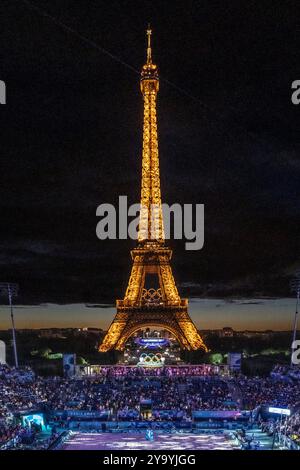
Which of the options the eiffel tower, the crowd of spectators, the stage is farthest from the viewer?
the eiffel tower

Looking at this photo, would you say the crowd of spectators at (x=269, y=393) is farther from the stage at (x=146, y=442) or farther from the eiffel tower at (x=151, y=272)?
the eiffel tower at (x=151, y=272)

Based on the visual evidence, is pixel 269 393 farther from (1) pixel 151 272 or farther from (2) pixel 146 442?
(1) pixel 151 272

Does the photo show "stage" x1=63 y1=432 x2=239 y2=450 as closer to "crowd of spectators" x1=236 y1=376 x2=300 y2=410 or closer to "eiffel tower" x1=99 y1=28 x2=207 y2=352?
"crowd of spectators" x1=236 y1=376 x2=300 y2=410

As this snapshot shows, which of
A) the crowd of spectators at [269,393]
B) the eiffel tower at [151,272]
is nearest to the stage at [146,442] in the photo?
the crowd of spectators at [269,393]

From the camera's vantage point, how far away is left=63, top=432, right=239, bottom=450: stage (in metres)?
28.9

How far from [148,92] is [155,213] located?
789 centimetres

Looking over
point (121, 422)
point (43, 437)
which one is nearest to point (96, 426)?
point (121, 422)

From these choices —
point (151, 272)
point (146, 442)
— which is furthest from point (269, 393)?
point (151, 272)

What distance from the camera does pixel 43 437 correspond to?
102 feet

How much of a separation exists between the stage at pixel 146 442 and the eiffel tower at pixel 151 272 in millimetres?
16005

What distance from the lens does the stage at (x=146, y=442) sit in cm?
2886

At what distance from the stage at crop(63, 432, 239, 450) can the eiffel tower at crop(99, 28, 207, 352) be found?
16.0 metres

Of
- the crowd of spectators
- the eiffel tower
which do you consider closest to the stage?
the crowd of spectators
